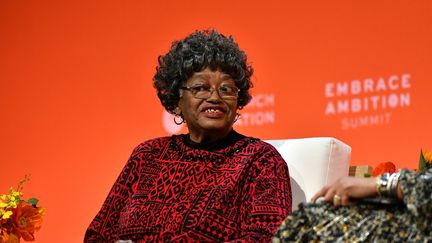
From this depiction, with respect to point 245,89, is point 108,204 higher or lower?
lower

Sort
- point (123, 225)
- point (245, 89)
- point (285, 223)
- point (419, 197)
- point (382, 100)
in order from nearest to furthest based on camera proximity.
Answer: point (419, 197) → point (285, 223) → point (123, 225) → point (245, 89) → point (382, 100)

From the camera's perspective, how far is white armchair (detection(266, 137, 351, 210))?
2455 millimetres

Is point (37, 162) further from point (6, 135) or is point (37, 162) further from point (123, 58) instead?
point (123, 58)

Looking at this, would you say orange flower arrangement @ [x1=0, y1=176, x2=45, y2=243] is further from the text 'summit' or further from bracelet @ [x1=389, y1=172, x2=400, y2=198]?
the text 'summit'

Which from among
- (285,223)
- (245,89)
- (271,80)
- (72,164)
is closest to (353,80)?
(271,80)

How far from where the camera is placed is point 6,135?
3.95 meters

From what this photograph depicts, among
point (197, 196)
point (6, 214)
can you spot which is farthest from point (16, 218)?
point (197, 196)

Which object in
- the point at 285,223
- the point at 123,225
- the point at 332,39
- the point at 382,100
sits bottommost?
the point at 123,225

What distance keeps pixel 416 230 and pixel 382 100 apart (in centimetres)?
170

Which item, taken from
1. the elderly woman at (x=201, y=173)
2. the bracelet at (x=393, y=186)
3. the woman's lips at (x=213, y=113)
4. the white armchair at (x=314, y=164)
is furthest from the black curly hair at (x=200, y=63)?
the bracelet at (x=393, y=186)

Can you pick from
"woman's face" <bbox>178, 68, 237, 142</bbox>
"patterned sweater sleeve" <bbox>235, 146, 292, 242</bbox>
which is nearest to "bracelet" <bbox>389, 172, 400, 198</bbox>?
"patterned sweater sleeve" <bbox>235, 146, 292, 242</bbox>

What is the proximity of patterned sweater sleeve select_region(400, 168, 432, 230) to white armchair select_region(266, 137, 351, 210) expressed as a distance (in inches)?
42.7

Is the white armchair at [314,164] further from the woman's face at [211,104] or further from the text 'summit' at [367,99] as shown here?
the text 'summit' at [367,99]

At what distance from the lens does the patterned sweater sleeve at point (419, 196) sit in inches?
52.5
